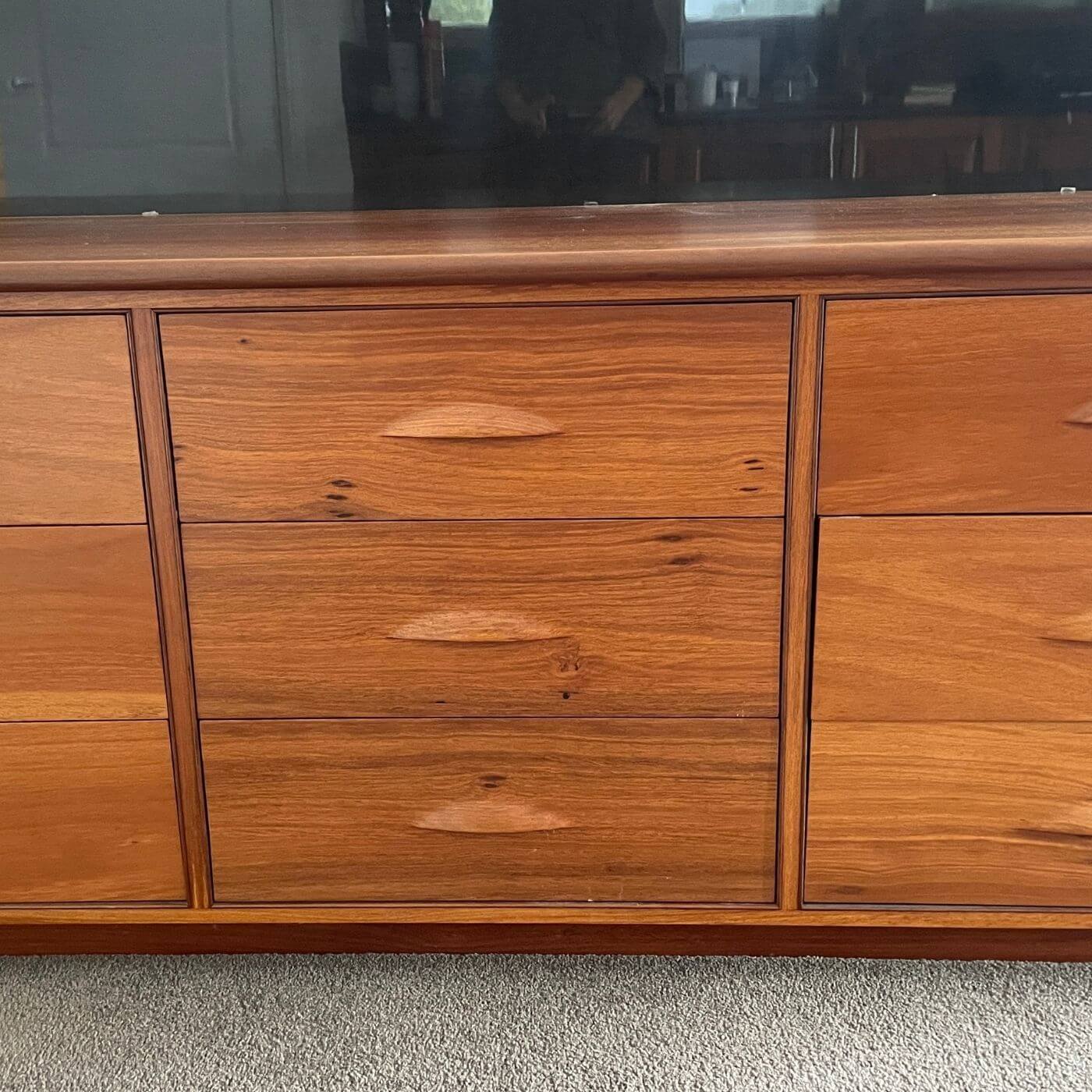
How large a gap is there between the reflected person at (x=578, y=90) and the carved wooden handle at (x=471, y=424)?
0.50m

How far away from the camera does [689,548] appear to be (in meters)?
A: 0.93

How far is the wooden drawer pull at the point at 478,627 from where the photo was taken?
0.95 m

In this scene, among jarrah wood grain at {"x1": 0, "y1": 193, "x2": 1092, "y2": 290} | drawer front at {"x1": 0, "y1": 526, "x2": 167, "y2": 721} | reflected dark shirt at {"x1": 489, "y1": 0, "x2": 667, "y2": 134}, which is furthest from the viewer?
reflected dark shirt at {"x1": 489, "y1": 0, "x2": 667, "y2": 134}

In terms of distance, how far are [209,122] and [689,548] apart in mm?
810

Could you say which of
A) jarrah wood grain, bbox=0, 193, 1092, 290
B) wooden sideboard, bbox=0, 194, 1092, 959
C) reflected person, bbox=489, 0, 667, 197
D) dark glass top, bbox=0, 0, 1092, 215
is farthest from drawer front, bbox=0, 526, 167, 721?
reflected person, bbox=489, 0, 667, 197

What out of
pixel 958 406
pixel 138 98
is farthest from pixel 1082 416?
pixel 138 98

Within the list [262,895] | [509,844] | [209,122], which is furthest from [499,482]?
[209,122]

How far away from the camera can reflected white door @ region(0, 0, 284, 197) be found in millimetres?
1255

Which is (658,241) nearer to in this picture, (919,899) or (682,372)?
(682,372)

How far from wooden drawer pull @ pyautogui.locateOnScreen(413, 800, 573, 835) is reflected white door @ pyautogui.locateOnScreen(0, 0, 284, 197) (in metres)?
0.77

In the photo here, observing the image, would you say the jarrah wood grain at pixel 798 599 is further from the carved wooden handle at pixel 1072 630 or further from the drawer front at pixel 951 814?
the carved wooden handle at pixel 1072 630

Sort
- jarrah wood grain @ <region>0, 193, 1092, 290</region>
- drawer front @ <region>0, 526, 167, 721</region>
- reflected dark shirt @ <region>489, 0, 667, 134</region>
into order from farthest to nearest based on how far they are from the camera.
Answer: reflected dark shirt @ <region>489, 0, 667, 134</region>, drawer front @ <region>0, 526, 167, 721</region>, jarrah wood grain @ <region>0, 193, 1092, 290</region>

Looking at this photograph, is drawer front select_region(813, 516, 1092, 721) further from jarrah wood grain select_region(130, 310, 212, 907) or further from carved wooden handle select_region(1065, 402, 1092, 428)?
jarrah wood grain select_region(130, 310, 212, 907)

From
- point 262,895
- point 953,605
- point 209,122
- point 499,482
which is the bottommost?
point 262,895
